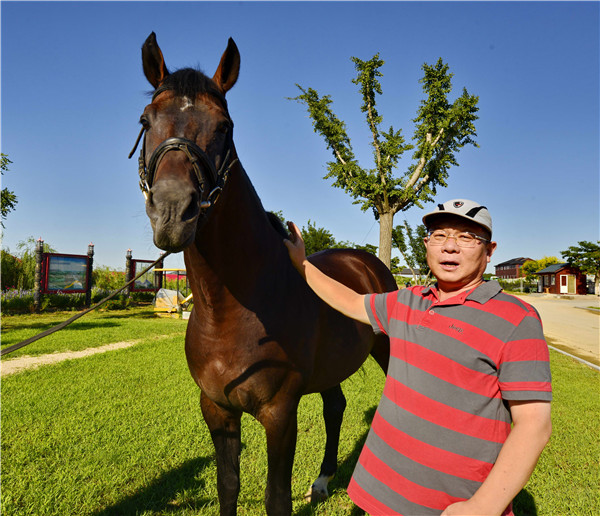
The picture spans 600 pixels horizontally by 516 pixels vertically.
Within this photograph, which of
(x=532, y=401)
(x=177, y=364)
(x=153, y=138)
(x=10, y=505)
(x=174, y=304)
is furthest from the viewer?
(x=174, y=304)

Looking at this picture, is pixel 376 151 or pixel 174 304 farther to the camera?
pixel 174 304

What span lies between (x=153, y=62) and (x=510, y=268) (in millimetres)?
113869

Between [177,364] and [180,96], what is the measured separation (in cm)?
668

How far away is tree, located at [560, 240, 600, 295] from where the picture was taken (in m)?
42.4

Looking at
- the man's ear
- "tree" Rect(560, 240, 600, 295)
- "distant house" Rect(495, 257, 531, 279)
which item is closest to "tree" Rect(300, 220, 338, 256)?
the man's ear

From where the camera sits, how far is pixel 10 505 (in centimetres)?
292

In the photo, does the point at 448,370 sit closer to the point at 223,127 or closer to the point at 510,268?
the point at 223,127

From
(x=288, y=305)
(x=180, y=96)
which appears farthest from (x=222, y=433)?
(x=180, y=96)

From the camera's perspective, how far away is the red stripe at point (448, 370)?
49.9 inches

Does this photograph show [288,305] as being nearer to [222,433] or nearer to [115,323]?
[222,433]

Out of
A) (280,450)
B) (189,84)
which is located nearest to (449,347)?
(280,450)

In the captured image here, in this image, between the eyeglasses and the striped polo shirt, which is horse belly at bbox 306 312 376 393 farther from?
the eyeglasses

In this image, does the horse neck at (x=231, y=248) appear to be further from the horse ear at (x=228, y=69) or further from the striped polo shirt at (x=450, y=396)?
the striped polo shirt at (x=450, y=396)

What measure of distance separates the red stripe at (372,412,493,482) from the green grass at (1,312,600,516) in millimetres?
2134
